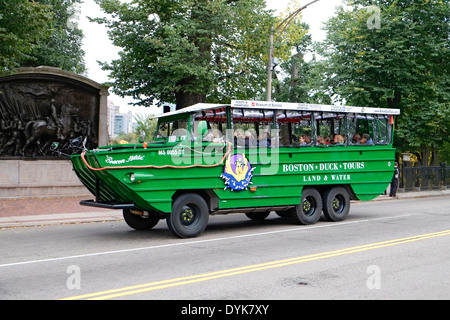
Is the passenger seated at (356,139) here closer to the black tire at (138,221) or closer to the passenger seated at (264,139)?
the passenger seated at (264,139)

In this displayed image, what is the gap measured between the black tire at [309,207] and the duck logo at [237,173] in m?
1.98

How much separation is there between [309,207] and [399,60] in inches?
603

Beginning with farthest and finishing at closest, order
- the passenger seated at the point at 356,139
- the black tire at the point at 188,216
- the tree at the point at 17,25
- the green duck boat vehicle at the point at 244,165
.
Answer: the tree at the point at 17,25 → the passenger seated at the point at 356,139 → the black tire at the point at 188,216 → the green duck boat vehicle at the point at 244,165

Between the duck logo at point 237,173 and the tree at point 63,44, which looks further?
the tree at point 63,44

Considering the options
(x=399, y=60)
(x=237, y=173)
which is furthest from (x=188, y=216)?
(x=399, y=60)

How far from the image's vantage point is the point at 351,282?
6.92m

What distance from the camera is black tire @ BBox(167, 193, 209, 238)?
34.8ft

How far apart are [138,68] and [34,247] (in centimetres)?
1323

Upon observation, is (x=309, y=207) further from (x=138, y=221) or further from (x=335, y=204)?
(x=138, y=221)

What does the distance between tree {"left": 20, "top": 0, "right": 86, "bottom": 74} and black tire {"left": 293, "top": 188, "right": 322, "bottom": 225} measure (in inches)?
778

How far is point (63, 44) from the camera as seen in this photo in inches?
1182

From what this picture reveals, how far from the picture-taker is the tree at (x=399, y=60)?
25406 millimetres

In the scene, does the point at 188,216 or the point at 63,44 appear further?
the point at 63,44

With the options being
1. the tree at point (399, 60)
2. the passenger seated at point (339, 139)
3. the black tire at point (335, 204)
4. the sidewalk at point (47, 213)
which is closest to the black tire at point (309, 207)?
the black tire at point (335, 204)
